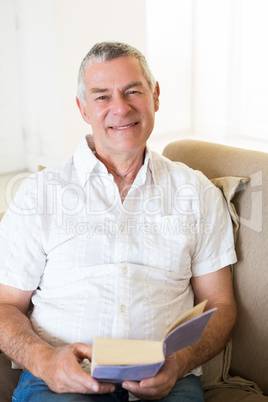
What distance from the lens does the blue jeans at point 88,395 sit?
119 cm

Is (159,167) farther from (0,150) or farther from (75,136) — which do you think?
(0,150)

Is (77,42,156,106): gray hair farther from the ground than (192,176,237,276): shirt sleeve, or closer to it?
farther from the ground

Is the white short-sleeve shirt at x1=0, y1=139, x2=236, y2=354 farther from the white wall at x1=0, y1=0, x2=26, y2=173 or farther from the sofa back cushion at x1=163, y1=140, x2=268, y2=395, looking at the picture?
the white wall at x1=0, y1=0, x2=26, y2=173

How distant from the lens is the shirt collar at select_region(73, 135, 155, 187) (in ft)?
4.84

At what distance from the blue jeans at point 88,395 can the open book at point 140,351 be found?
0.49ft

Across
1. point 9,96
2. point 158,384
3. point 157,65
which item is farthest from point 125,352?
point 157,65

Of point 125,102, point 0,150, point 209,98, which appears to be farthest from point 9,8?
point 125,102

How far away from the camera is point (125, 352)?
3.39 feet

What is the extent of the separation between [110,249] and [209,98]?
167 inches

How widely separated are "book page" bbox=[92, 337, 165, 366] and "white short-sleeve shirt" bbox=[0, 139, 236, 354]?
0.87 ft

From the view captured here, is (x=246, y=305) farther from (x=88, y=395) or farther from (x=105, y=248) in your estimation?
(x=88, y=395)

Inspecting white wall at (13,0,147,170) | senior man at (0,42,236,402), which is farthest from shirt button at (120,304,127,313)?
white wall at (13,0,147,170)

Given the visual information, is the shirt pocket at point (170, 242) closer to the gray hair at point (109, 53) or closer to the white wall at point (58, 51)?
the gray hair at point (109, 53)

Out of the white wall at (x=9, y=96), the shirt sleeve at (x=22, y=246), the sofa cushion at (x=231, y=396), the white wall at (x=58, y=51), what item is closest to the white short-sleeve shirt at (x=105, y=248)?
the shirt sleeve at (x=22, y=246)
